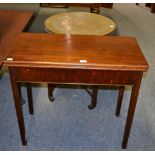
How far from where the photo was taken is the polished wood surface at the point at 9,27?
5.05ft

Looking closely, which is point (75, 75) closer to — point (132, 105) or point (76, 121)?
point (132, 105)

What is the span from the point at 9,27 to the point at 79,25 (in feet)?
1.96

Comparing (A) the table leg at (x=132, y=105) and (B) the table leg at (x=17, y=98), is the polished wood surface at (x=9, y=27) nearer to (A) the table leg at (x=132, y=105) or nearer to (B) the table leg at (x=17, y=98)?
(B) the table leg at (x=17, y=98)

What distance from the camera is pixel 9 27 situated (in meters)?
1.84

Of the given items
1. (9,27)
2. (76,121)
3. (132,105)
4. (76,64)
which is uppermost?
(76,64)

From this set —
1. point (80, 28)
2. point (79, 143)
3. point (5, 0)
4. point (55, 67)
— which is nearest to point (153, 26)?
point (80, 28)

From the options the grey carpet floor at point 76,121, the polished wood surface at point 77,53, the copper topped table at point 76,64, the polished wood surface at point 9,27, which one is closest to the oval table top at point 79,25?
the polished wood surface at point 9,27

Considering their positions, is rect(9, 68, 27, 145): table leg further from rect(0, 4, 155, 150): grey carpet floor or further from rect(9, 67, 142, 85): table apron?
rect(0, 4, 155, 150): grey carpet floor

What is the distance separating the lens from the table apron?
1160 millimetres

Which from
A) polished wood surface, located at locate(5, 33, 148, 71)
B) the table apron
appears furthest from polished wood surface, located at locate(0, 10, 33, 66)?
the table apron

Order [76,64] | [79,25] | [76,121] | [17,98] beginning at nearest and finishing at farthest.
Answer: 1. [76,64]
2. [17,98]
3. [76,121]
4. [79,25]

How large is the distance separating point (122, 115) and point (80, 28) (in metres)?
0.83

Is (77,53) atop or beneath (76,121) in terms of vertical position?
atop

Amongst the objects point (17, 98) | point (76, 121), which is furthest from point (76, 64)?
point (76, 121)
